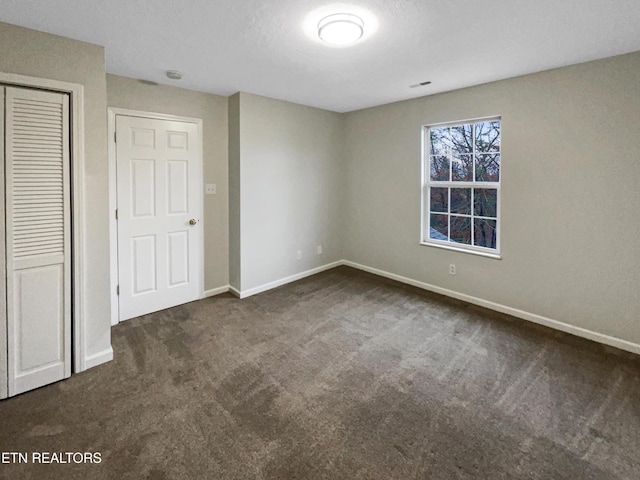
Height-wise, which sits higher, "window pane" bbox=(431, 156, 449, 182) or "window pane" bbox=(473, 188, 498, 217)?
"window pane" bbox=(431, 156, 449, 182)

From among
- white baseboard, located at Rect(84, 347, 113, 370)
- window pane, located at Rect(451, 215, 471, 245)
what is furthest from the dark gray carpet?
window pane, located at Rect(451, 215, 471, 245)

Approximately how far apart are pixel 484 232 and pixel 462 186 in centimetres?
59

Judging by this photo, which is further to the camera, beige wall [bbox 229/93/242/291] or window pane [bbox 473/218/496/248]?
beige wall [bbox 229/93/242/291]

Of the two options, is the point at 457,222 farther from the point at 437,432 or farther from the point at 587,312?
the point at 437,432

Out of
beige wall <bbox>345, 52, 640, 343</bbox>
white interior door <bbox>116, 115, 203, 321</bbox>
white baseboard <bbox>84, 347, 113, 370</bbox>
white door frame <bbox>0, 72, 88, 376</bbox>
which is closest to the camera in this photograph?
white door frame <bbox>0, 72, 88, 376</bbox>

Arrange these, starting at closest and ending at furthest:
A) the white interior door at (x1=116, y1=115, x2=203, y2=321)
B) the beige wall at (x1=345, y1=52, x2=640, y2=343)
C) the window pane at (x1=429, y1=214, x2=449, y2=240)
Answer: the beige wall at (x1=345, y1=52, x2=640, y2=343) < the white interior door at (x1=116, y1=115, x2=203, y2=321) < the window pane at (x1=429, y1=214, x2=449, y2=240)

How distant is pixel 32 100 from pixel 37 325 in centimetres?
151

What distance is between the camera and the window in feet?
11.9

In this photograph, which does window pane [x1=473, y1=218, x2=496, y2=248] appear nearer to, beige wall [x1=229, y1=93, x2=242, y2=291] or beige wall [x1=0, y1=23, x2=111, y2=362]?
beige wall [x1=229, y1=93, x2=242, y2=291]

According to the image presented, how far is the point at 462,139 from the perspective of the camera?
386cm

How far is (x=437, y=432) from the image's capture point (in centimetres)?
189

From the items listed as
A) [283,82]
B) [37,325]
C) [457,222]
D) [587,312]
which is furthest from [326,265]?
[37,325]

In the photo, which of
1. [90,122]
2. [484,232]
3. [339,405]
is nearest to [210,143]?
[90,122]

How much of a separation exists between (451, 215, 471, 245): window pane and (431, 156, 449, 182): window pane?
50 centimetres
